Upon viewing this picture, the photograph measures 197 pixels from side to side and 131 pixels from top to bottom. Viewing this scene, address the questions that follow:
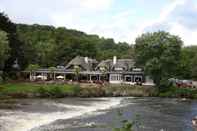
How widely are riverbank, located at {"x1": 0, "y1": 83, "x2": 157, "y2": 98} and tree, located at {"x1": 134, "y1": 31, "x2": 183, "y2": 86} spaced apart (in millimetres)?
3658

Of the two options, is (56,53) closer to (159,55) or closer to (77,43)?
(77,43)

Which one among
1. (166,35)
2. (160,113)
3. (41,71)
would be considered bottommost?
(160,113)

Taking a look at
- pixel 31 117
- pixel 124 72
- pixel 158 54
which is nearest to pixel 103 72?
pixel 124 72

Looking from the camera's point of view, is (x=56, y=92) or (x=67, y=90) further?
(x=67, y=90)

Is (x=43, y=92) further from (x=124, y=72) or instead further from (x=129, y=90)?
(x=124, y=72)

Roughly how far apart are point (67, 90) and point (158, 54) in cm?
2241

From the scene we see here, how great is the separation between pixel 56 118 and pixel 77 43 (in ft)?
270

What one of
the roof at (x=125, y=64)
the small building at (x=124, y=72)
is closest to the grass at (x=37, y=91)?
the small building at (x=124, y=72)

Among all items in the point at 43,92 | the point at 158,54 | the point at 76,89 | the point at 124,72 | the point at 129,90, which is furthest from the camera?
the point at 124,72

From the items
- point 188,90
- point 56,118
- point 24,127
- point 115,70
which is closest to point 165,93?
point 188,90

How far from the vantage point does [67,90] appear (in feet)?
235

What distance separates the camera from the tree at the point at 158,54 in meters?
81.1

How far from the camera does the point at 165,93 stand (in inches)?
3113

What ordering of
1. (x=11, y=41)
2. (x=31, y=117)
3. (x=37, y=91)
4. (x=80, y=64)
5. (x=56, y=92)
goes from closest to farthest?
(x=31, y=117), (x=37, y=91), (x=56, y=92), (x=11, y=41), (x=80, y=64)
